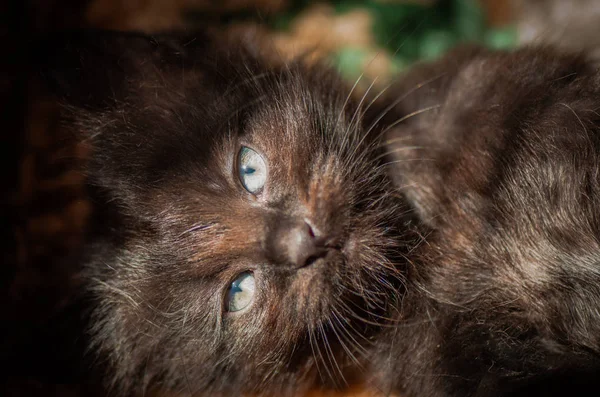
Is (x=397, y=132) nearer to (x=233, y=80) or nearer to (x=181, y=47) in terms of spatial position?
(x=233, y=80)

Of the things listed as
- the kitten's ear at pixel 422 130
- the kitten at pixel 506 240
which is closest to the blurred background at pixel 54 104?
the kitten's ear at pixel 422 130

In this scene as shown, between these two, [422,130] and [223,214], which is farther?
[422,130]

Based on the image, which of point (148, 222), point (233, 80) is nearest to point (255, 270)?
point (148, 222)

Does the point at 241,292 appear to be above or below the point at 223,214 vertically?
below

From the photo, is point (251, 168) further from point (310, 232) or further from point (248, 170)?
point (310, 232)

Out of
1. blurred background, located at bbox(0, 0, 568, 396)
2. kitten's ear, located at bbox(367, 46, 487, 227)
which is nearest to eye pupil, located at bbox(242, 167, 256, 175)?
kitten's ear, located at bbox(367, 46, 487, 227)

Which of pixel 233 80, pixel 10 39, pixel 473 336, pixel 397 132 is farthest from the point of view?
pixel 10 39

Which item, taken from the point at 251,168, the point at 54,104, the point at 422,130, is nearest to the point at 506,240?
the point at 422,130
